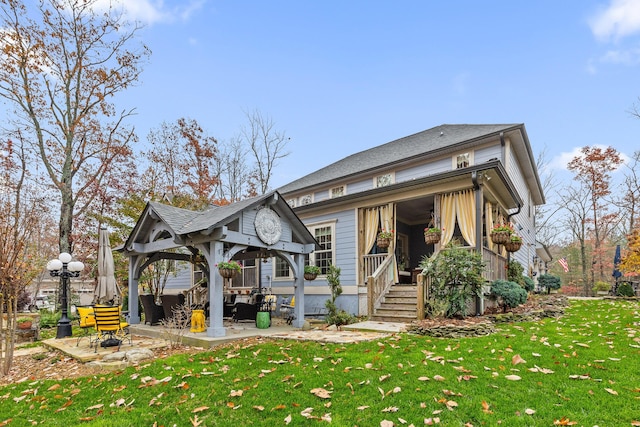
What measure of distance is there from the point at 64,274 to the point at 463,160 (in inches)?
489

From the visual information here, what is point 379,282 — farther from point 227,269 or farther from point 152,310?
point 152,310

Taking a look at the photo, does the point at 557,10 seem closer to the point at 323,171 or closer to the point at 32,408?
the point at 323,171

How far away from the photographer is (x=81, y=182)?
1728cm

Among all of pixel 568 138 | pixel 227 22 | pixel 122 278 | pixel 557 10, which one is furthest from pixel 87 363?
pixel 568 138

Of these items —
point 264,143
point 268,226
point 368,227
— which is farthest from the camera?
point 264,143

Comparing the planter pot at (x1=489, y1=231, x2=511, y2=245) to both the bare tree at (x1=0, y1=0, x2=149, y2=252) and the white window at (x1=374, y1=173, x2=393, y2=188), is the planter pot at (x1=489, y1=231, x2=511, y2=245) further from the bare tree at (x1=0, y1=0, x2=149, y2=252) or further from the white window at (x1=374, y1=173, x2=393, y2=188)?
the bare tree at (x1=0, y1=0, x2=149, y2=252)

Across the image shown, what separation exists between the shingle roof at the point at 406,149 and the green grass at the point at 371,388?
8527 mm

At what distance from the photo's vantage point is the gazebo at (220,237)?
7414mm

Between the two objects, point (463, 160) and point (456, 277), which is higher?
point (463, 160)

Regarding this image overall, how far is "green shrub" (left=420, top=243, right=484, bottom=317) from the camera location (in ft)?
25.9

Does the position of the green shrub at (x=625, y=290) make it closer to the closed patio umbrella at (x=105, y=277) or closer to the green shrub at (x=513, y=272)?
the green shrub at (x=513, y=272)

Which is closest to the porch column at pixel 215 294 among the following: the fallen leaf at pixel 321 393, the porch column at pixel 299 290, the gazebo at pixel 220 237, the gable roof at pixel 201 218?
the gazebo at pixel 220 237

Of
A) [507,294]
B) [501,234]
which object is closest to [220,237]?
[501,234]

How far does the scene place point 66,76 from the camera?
14539 mm
